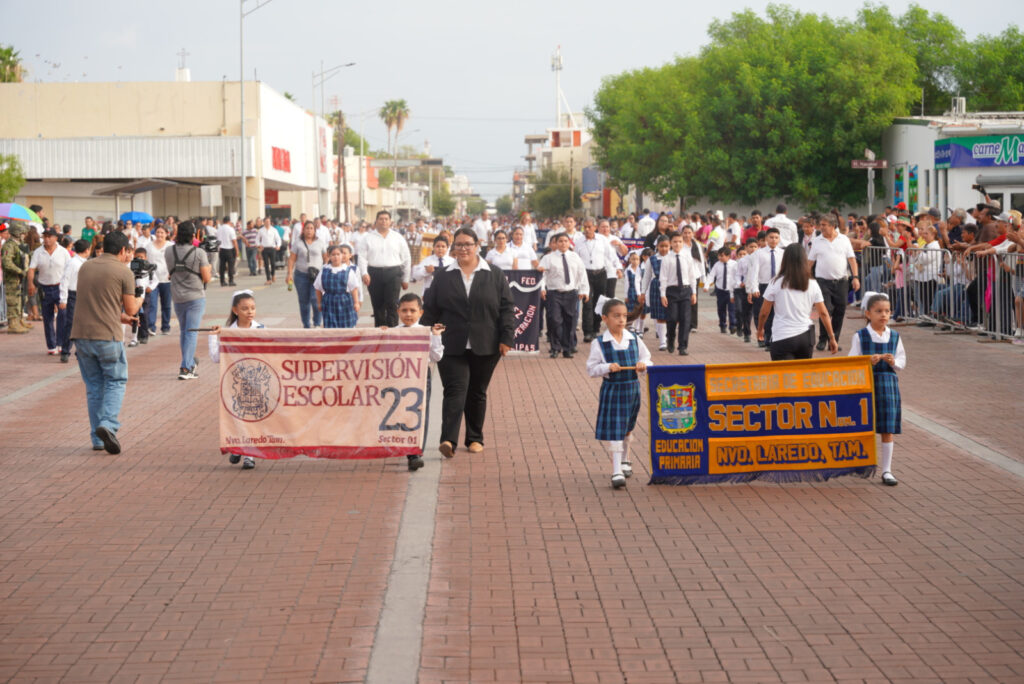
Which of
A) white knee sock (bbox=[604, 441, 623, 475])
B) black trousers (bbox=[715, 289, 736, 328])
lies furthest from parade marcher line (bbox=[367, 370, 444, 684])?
black trousers (bbox=[715, 289, 736, 328])

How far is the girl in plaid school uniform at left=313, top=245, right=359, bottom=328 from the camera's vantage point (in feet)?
47.4

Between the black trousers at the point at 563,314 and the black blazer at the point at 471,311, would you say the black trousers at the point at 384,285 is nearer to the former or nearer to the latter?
the black trousers at the point at 563,314

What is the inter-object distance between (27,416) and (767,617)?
856 centimetres

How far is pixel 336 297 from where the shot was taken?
1451 cm

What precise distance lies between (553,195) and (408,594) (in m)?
111

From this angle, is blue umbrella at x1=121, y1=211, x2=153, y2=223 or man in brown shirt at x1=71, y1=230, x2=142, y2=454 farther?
blue umbrella at x1=121, y1=211, x2=153, y2=223

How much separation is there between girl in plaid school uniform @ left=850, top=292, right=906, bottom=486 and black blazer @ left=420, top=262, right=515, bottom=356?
2747 millimetres

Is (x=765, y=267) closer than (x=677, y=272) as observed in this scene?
No

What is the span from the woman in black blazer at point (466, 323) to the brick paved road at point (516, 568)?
463 millimetres

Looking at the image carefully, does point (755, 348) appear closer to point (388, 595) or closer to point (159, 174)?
point (388, 595)

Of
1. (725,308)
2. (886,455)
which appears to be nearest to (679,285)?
(725,308)

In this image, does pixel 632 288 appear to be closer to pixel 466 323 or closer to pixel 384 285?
pixel 384 285

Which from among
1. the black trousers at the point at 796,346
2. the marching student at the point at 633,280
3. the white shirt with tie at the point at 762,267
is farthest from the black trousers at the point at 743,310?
the black trousers at the point at 796,346

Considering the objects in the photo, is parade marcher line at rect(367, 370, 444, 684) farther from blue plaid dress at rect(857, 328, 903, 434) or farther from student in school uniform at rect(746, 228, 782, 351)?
student in school uniform at rect(746, 228, 782, 351)
